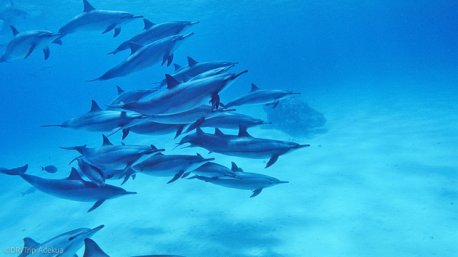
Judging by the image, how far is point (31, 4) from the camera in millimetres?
24469

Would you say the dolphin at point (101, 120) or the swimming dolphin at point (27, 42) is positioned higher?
the swimming dolphin at point (27, 42)

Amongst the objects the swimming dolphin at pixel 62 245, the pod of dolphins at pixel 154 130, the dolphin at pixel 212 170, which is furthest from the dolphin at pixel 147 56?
the swimming dolphin at pixel 62 245

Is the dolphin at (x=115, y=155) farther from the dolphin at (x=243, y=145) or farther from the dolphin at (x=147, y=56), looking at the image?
the dolphin at (x=147, y=56)

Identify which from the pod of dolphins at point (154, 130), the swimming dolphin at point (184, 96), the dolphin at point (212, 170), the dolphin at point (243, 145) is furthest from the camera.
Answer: the dolphin at point (212, 170)

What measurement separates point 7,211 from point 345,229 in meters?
12.4

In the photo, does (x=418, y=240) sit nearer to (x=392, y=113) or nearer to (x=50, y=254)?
(x=50, y=254)

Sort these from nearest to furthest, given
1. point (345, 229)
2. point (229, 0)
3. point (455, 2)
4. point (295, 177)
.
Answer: point (345, 229), point (295, 177), point (229, 0), point (455, 2)

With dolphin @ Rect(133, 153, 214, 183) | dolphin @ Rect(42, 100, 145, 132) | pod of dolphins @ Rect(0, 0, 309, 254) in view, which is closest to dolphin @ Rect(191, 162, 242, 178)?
→ pod of dolphins @ Rect(0, 0, 309, 254)

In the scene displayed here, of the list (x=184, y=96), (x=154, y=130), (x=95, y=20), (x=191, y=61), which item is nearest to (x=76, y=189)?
(x=154, y=130)

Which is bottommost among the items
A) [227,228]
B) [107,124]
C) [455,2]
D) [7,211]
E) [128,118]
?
[7,211]

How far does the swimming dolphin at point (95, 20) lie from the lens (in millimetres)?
5223

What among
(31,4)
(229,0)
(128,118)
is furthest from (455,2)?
(128,118)

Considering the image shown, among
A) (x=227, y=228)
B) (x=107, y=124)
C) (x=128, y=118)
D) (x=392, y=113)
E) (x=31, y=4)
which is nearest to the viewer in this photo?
(x=128, y=118)

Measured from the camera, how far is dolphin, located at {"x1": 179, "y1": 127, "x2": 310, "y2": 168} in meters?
3.96
